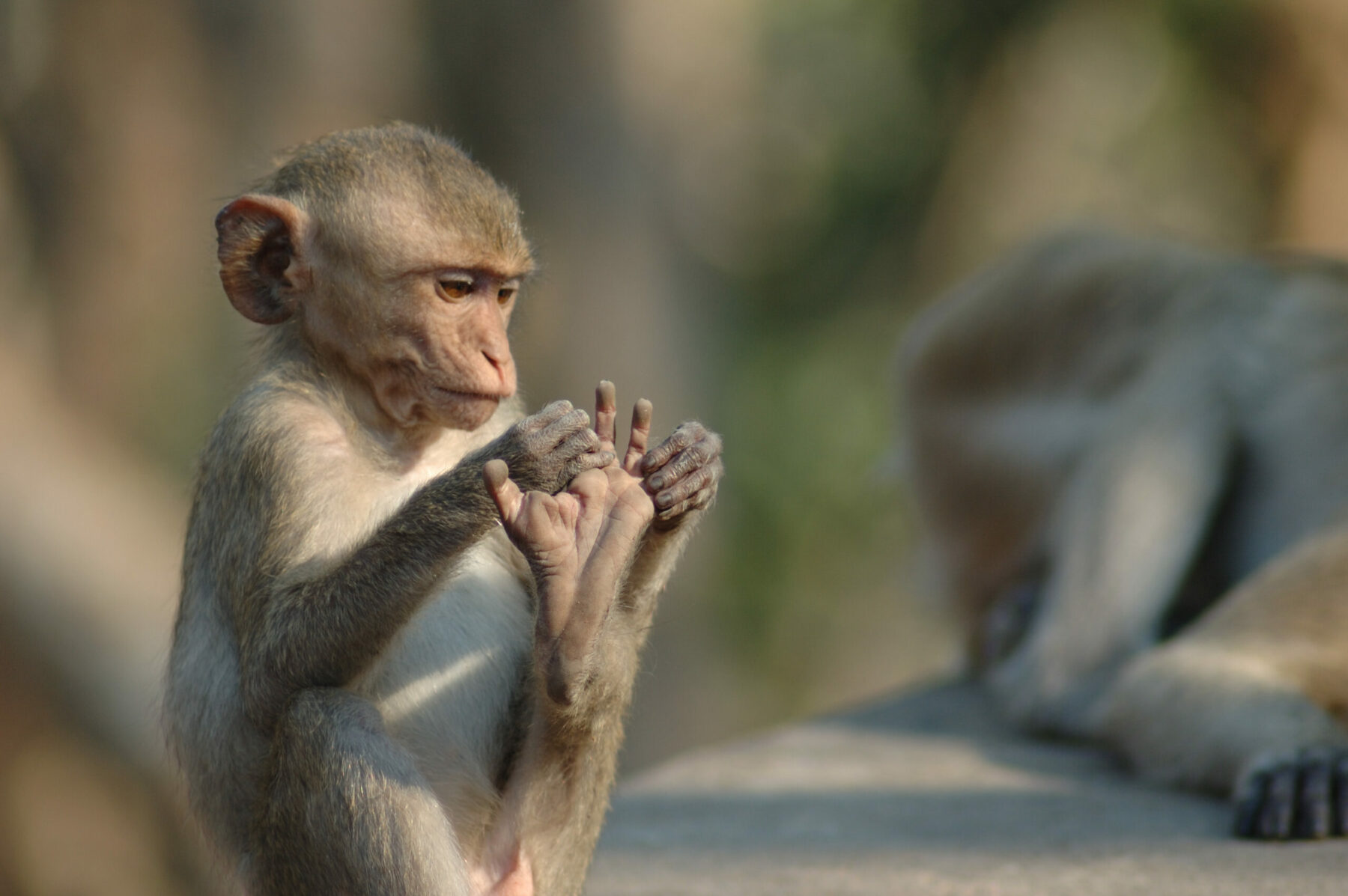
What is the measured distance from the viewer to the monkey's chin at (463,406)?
107 inches

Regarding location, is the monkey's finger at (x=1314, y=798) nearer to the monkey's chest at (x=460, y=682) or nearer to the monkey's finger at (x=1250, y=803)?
the monkey's finger at (x=1250, y=803)

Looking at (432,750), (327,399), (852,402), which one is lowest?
(852,402)

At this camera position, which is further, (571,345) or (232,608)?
(571,345)

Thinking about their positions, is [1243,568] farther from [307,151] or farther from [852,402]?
[852,402]

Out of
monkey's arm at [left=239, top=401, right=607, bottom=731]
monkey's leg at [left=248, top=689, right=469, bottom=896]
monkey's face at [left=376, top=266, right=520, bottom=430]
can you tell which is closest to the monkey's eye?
monkey's face at [left=376, top=266, right=520, bottom=430]

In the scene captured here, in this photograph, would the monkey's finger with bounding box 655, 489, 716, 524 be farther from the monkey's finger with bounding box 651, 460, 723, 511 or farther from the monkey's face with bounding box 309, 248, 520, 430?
the monkey's face with bounding box 309, 248, 520, 430

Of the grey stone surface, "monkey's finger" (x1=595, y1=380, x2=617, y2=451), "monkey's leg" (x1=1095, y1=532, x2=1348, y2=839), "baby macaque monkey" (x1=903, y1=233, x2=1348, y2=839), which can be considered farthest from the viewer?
"baby macaque monkey" (x1=903, y1=233, x2=1348, y2=839)

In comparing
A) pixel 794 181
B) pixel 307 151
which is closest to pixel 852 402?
pixel 794 181

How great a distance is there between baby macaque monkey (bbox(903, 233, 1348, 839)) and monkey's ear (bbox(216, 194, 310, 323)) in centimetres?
259

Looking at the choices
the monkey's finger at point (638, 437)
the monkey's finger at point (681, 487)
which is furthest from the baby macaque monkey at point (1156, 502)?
the monkey's finger at point (638, 437)

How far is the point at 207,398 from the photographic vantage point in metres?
10.6

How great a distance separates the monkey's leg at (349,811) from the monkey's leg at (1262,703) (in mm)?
2226

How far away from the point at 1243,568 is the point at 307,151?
3895 mm

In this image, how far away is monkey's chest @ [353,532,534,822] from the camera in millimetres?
2666
